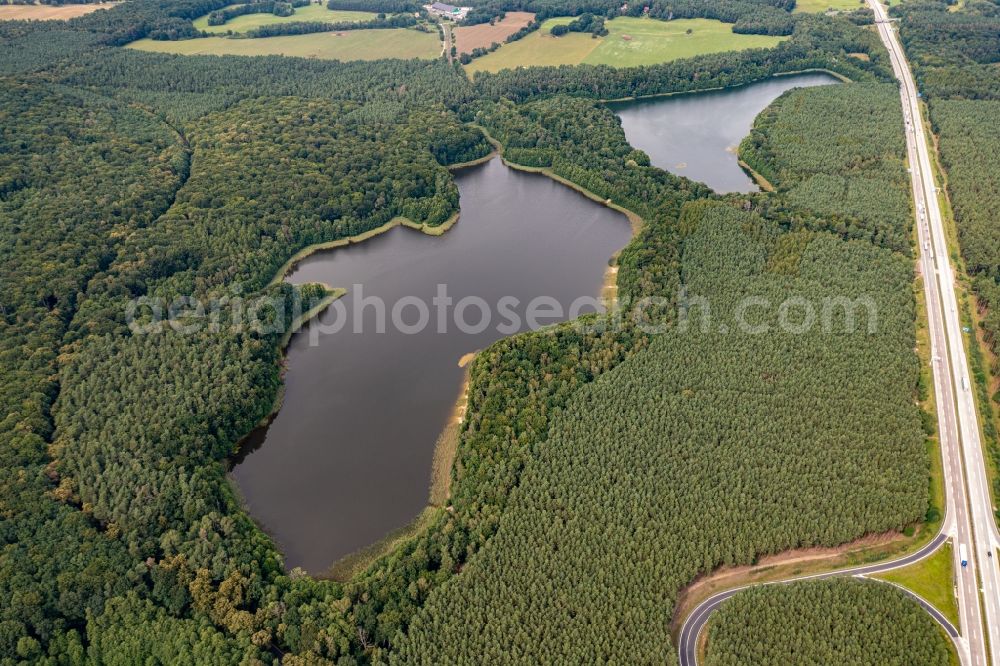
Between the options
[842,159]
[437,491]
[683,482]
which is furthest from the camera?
[842,159]

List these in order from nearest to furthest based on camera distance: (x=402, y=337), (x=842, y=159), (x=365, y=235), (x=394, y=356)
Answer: (x=394, y=356) < (x=402, y=337) < (x=365, y=235) < (x=842, y=159)

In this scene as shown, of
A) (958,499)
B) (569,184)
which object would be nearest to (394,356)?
(569,184)

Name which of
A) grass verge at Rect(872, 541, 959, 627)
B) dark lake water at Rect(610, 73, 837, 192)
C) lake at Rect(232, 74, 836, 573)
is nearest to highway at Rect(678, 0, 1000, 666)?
grass verge at Rect(872, 541, 959, 627)

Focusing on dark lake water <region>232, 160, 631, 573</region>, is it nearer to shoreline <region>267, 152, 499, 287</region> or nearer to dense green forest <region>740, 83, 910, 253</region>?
shoreline <region>267, 152, 499, 287</region>

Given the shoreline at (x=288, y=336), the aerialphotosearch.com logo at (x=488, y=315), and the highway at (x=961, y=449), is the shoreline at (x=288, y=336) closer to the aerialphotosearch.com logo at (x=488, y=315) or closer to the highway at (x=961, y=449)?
the aerialphotosearch.com logo at (x=488, y=315)

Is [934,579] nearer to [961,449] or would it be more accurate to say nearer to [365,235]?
[961,449]

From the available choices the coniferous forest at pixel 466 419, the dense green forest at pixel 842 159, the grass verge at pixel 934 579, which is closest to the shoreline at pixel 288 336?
the coniferous forest at pixel 466 419
